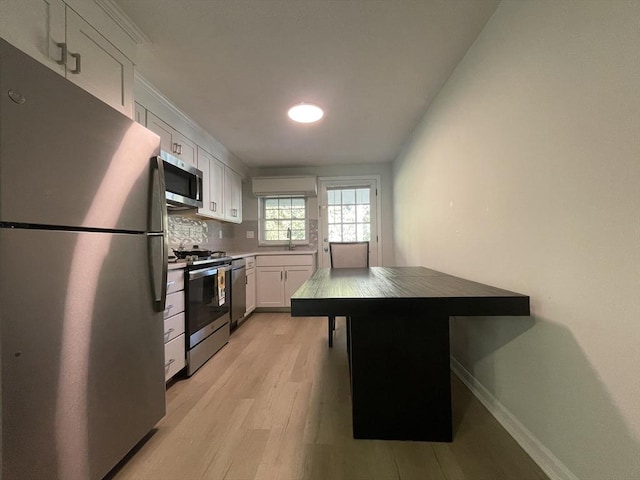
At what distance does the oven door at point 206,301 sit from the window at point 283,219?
5.85 ft

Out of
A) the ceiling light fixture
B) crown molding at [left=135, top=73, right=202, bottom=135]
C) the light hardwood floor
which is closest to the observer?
the light hardwood floor

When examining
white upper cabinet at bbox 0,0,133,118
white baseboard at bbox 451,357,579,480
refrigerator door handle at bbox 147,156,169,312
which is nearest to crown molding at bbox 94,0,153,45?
white upper cabinet at bbox 0,0,133,118

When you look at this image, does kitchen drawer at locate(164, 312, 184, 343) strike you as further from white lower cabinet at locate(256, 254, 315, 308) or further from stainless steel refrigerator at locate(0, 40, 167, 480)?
white lower cabinet at locate(256, 254, 315, 308)

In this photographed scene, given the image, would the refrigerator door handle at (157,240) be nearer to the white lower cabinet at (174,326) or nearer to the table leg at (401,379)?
the white lower cabinet at (174,326)

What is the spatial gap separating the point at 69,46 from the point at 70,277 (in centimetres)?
105

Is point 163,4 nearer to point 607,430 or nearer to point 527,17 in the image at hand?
point 527,17

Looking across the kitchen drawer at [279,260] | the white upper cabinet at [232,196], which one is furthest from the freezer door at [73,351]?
the kitchen drawer at [279,260]

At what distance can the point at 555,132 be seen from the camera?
3.57 ft

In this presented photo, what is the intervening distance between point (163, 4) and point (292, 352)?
2.56 metres

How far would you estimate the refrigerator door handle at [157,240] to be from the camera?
1.41 metres

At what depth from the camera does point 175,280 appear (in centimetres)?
199

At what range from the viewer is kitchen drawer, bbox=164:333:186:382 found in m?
1.89

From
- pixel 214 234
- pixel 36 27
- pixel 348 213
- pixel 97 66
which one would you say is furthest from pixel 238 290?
pixel 36 27

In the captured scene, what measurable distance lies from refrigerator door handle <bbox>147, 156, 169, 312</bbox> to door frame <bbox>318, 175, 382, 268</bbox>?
3.16 m
